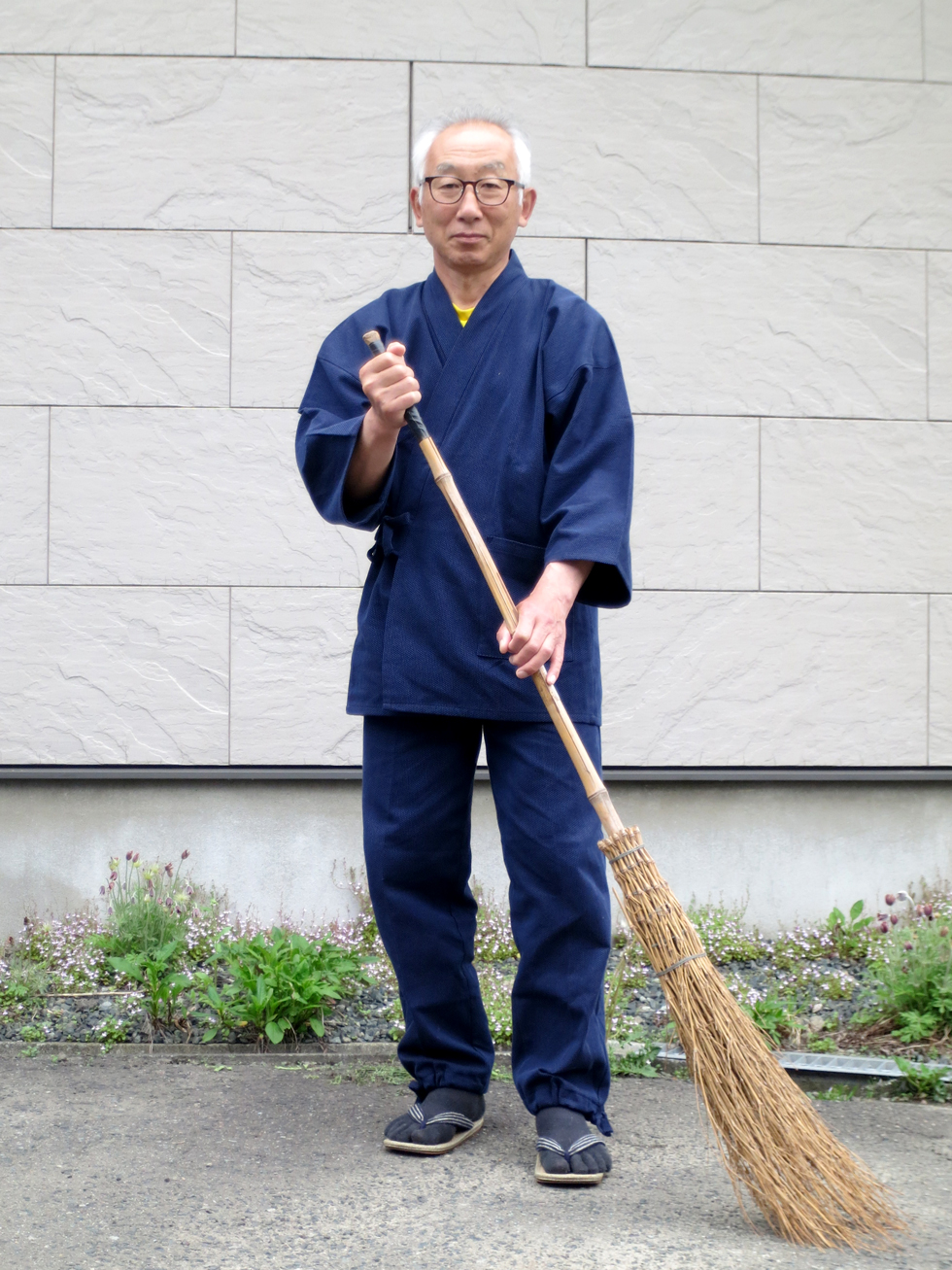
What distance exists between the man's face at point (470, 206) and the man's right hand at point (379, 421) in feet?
0.94

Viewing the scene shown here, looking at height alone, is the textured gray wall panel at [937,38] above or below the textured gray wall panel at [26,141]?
above

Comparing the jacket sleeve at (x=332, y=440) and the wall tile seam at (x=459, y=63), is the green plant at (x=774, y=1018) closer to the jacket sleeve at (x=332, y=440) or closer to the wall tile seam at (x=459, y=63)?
the jacket sleeve at (x=332, y=440)

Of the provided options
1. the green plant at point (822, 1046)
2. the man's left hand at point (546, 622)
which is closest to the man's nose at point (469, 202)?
the man's left hand at point (546, 622)

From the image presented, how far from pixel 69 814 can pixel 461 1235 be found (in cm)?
232

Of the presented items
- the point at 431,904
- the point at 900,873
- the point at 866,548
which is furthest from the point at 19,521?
the point at 900,873

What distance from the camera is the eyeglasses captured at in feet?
7.43

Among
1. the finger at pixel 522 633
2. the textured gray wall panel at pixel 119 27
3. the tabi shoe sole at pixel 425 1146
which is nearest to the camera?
the finger at pixel 522 633

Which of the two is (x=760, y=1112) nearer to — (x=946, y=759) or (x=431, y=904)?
(x=431, y=904)

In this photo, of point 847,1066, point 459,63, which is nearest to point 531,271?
point 459,63

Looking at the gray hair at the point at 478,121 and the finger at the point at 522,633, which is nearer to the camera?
the finger at the point at 522,633

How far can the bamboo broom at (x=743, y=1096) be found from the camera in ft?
6.41

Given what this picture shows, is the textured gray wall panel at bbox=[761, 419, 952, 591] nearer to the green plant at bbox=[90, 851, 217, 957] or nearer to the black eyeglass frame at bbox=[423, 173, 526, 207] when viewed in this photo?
the black eyeglass frame at bbox=[423, 173, 526, 207]

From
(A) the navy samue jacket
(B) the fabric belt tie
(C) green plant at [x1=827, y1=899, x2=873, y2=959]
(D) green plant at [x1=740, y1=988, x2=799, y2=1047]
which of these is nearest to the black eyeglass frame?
(A) the navy samue jacket

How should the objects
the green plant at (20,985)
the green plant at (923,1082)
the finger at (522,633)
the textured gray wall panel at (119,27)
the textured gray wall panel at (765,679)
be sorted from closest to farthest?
the finger at (522,633)
the green plant at (923,1082)
the green plant at (20,985)
the textured gray wall panel at (119,27)
the textured gray wall panel at (765,679)
